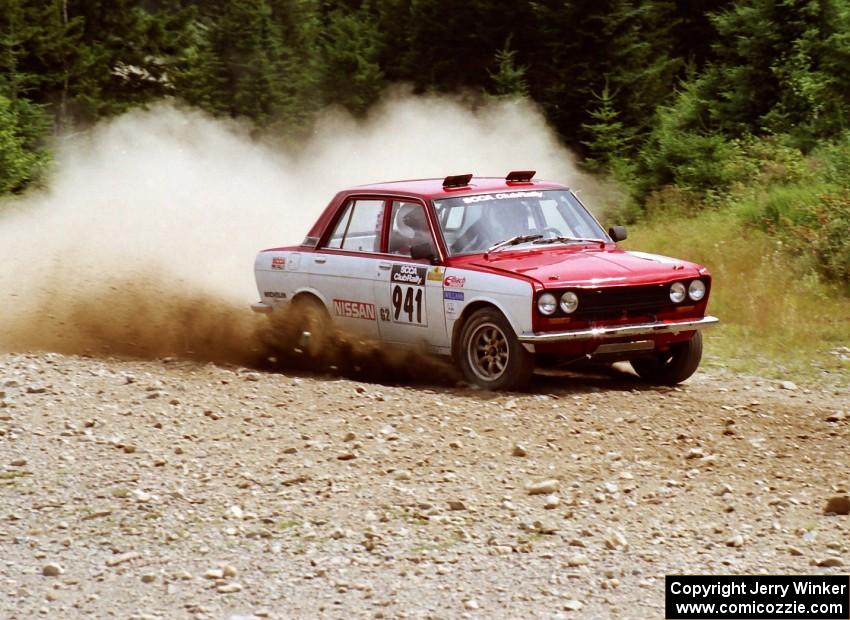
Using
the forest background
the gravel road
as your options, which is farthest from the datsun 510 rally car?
the forest background

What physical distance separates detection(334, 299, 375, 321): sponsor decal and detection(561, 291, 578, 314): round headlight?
1968mm

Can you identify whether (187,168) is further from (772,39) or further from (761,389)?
(761,389)

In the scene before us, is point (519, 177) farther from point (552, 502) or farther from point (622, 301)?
point (552, 502)

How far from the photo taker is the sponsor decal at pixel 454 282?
35.1 ft

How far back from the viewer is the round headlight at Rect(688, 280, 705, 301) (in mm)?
10781

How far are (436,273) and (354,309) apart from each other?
108 centimetres

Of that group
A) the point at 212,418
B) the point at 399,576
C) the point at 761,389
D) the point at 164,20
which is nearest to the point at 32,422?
the point at 212,418

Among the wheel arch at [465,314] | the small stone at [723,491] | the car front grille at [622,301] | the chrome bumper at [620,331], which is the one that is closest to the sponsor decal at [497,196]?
the wheel arch at [465,314]

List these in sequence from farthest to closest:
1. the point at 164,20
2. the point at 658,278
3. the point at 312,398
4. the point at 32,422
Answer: the point at 164,20
the point at 658,278
the point at 312,398
the point at 32,422

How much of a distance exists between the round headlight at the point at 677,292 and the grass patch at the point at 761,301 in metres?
1.73

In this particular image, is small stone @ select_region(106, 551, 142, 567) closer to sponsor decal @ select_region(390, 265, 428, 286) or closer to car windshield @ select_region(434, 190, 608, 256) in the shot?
sponsor decal @ select_region(390, 265, 428, 286)

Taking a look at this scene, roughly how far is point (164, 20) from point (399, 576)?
3691 cm

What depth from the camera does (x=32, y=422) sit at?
29.4 feet

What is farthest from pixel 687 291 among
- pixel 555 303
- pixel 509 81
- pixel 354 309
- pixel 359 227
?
pixel 509 81
